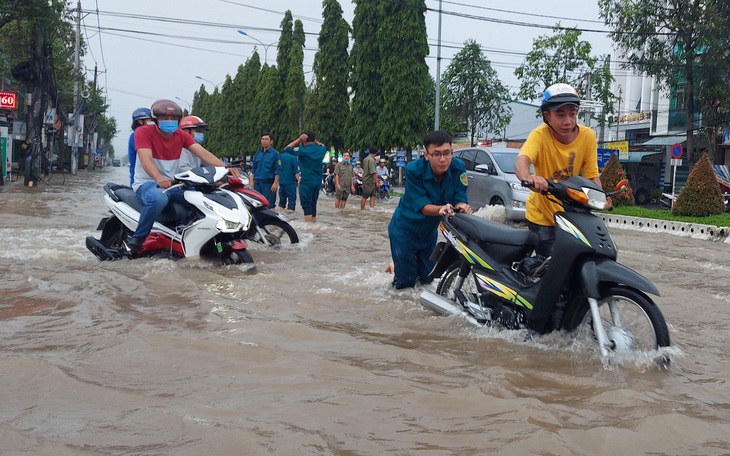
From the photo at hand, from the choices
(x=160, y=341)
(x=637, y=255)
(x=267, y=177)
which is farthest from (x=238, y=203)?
(x=267, y=177)

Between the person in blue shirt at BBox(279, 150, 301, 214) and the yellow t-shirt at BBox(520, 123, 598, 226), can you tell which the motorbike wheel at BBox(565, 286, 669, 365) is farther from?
the person in blue shirt at BBox(279, 150, 301, 214)

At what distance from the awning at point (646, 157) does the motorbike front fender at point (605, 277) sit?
112 ft

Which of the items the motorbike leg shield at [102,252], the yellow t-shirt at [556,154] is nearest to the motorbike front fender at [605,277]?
the yellow t-shirt at [556,154]

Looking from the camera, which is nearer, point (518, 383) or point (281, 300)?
point (518, 383)

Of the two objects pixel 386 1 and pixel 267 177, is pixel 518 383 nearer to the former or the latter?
pixel 267 177

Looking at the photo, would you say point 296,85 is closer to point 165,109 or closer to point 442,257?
point 165,109

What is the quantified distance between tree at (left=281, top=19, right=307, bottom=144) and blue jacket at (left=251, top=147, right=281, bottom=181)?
123 feet

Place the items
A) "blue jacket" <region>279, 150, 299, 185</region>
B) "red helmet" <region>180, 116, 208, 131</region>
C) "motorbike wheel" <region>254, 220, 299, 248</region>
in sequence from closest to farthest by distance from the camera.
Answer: "motorbike wheel" <region>254, 220, 299, 248</region>, "red helmet" <region>180, 116, 208, 131</region>, "blue jacket" <region>279, 150, 299, 185</region>

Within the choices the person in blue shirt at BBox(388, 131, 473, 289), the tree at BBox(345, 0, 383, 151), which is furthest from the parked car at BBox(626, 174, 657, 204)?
the person in blue shirt at BBox(388, 131, 473, 289)

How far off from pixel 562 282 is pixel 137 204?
4.64 meters

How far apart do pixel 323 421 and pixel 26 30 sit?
24.2 m

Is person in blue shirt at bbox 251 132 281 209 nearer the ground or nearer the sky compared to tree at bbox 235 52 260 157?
nearer the ground

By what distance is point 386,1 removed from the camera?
108 ft

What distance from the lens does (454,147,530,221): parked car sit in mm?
14375
